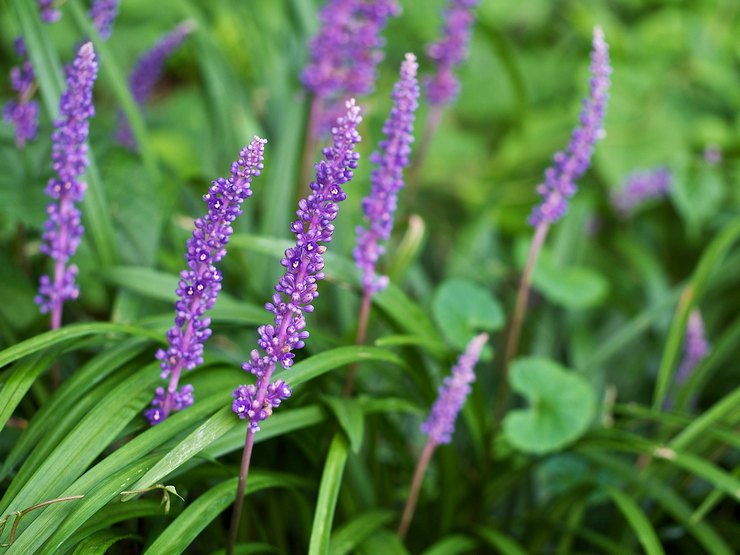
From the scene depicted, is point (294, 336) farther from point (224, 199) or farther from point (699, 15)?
point (699, 15)

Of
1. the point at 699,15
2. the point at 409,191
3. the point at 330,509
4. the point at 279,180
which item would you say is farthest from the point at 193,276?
the point at 699,15

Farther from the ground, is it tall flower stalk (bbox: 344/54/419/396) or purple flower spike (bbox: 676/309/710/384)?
tall flower stalk (bbox: 344/54/419/396)

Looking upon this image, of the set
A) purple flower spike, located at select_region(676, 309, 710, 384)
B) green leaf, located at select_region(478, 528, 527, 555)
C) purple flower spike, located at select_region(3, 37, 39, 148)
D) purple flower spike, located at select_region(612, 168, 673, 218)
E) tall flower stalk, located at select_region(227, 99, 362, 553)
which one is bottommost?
green leaf, located at select_region(478, 528, 527, 555)

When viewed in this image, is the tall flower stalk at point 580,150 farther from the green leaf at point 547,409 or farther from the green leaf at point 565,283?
the green leaf at point 565,283

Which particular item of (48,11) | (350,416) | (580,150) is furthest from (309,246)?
(48,11)

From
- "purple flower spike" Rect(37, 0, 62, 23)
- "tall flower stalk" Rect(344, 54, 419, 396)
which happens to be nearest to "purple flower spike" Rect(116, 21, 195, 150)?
"purple flower spike" Rect(37, 0, 62, 23)

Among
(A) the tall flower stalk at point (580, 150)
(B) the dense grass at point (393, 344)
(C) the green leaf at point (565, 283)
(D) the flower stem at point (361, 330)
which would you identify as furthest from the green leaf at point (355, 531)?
(C) the green leaf at point (565, 283)

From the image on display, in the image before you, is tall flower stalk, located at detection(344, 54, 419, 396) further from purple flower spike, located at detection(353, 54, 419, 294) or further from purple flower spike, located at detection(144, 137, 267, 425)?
purple flower spike, located at detection(144, 137, 267, 425)
